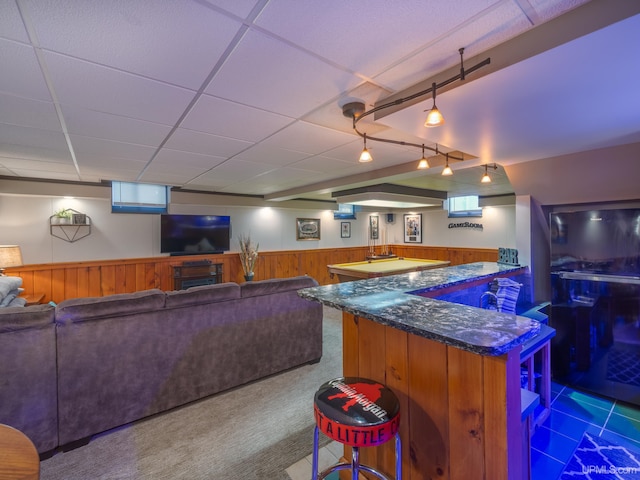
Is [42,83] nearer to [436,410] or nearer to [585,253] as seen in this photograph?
[436,410]

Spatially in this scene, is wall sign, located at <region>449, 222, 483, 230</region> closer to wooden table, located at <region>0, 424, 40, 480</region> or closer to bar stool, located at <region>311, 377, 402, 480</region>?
bar stool, located at <region>311, 377, 402, 480</region>

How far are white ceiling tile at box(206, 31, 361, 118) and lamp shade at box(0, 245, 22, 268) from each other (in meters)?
4.18

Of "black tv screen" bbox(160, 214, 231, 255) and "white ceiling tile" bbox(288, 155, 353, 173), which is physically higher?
"white ceiling tile" bbox(288, 155, 353, 173)

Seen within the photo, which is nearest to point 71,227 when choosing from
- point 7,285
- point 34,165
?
point 34,165

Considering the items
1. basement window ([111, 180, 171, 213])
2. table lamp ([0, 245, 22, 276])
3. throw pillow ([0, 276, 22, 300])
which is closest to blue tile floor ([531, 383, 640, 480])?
throw pillow ([0, 276, 22, 300])

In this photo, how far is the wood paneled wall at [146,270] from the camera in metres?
4.74

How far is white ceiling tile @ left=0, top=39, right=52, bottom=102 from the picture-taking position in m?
1.37

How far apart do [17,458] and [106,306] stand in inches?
62.1

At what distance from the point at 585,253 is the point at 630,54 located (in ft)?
6.66

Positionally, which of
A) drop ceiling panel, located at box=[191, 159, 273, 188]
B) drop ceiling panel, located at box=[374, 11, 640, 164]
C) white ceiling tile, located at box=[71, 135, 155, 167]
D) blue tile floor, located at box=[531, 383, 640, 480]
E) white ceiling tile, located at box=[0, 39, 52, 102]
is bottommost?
blue tile floor, located at box=[531, 383, 640, 480]

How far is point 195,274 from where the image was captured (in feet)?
19.2

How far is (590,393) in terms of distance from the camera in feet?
8.63

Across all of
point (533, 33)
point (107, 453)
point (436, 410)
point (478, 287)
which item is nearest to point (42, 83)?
point (107, 453)

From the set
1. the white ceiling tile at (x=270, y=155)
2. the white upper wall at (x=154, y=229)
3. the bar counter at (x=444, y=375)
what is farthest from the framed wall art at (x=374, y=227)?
the bar counter at (x=444, y=375)
